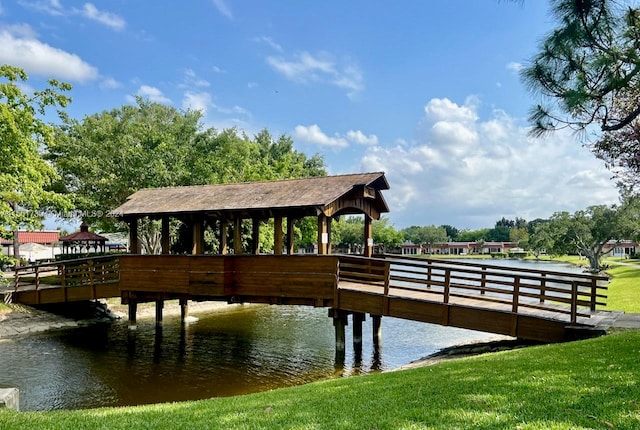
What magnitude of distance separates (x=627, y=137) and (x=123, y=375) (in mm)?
14900

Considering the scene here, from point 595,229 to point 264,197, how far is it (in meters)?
41.8

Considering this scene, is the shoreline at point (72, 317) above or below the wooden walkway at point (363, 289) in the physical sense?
below

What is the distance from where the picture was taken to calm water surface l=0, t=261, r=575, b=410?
11320mm

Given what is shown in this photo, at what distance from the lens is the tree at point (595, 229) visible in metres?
43.4

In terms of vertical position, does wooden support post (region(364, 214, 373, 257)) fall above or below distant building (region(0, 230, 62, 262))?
above

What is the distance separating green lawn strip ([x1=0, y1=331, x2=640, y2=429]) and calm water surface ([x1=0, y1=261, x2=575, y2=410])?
4.92m

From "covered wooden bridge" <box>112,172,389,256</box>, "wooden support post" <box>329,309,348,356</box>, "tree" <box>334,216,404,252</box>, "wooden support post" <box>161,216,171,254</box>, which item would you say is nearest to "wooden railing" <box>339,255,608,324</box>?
"wooden support post" <box>329,309,348,356</box>

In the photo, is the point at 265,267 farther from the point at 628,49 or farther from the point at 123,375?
the point at 628,49

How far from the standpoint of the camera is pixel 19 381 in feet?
39.0

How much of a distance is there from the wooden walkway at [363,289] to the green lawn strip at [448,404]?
295 centimetres

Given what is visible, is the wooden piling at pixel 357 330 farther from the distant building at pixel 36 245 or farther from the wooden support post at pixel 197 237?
the distant building at pixel 36 245

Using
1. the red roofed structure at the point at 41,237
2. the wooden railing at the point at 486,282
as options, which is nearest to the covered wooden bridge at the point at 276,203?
the wooden railing at the point at 486,282

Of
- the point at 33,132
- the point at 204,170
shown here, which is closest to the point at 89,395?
the point at 33,132

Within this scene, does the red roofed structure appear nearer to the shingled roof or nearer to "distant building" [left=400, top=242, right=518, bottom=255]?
the shingled roof
